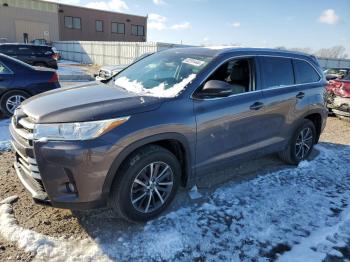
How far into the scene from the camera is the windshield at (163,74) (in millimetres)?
3469

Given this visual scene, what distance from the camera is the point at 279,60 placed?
450 centimetres

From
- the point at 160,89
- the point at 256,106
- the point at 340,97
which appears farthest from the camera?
the point at 340,97

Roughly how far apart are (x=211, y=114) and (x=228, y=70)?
78 centimetres

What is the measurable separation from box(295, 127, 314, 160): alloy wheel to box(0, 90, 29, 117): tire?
5.75 meters

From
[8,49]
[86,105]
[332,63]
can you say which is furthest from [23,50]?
[332,63]

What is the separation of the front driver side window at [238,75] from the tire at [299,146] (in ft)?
4.60

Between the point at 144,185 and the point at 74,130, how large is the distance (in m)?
0.91

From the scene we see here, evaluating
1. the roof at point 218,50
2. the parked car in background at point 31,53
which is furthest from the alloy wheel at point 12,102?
the parked car in background at point 31,53

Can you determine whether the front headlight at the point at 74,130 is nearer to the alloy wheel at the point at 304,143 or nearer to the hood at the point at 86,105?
the hood at the point at 86,105

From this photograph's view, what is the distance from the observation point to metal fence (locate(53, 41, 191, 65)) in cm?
1784

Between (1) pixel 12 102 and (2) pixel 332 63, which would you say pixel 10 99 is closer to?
(1) pixel 12 102

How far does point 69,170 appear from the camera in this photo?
2.71m

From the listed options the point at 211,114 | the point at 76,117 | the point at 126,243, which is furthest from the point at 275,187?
the point at 76,117

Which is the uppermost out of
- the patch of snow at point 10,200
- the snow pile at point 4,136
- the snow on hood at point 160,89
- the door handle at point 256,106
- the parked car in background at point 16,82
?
the snow on hood at point 160,89
